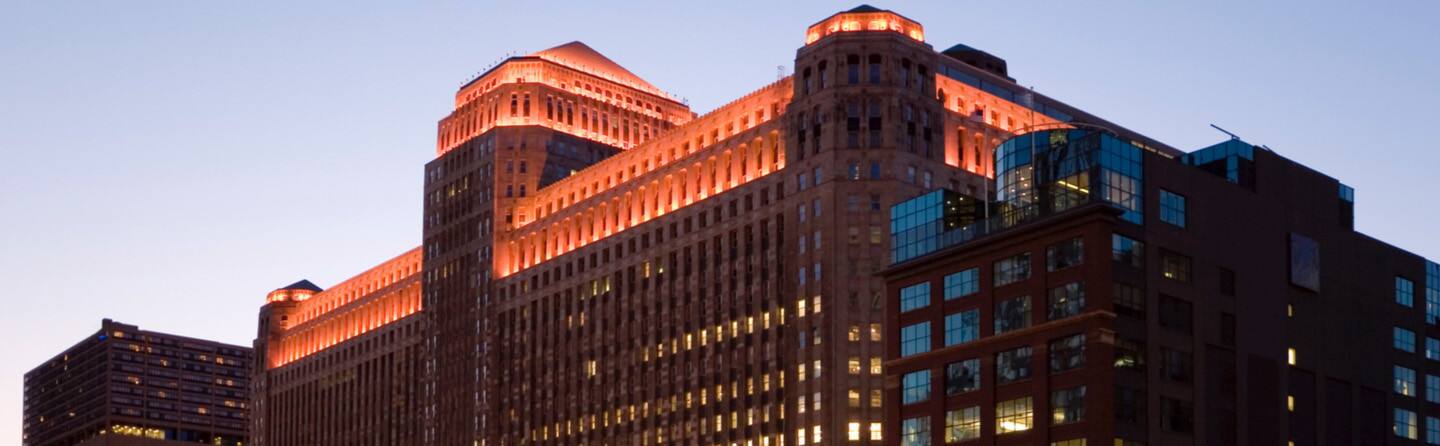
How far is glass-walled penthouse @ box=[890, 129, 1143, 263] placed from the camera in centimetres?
14850

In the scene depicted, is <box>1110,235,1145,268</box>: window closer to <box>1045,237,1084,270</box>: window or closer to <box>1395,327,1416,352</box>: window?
<box>1045,237,1084,270</box>: window

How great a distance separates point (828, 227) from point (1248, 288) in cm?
5032

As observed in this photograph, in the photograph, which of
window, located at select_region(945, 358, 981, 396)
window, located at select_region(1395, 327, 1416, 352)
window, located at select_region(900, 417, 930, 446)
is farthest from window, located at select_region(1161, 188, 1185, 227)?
window, located at select_region(1395, 327, 1416, 352)

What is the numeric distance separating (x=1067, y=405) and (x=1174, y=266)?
14.6 m

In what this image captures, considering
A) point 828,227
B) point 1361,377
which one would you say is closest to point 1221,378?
point 1361,377

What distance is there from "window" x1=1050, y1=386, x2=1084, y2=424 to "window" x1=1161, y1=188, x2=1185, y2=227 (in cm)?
1581

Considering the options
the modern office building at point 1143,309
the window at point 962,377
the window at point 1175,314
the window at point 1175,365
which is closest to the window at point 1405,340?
the modern office building at point 1143,309

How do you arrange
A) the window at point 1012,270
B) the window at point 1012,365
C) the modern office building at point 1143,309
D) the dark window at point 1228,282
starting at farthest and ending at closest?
1. the dark window at point 1228,282
2. the window at point 1012,270
3. the window at point 1012,365
4. the modern office building at point 1143,309

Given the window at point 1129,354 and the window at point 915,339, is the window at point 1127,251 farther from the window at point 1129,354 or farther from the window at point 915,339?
the window at point 915,339

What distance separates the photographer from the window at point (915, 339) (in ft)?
516

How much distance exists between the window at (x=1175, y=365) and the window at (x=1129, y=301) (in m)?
3.47

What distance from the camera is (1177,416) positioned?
14712 cm

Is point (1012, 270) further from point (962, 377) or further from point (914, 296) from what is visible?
point (914, 296)

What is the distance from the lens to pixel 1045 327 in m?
146
